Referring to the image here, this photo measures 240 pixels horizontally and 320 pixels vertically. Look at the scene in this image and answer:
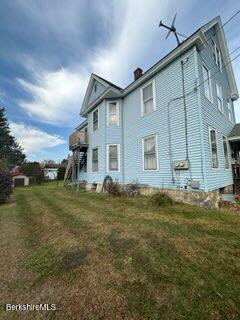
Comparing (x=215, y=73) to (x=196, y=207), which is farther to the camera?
(x=215, y=73)

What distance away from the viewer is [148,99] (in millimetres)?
10703

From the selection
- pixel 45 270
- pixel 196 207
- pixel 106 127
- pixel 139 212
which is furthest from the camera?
pixel 106 127

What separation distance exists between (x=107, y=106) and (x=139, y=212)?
894cm

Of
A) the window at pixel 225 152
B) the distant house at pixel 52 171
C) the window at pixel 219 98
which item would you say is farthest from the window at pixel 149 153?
the distant house at pixel 52 171

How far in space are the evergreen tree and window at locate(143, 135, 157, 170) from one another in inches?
1692

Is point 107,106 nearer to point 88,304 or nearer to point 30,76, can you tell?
point 30,76

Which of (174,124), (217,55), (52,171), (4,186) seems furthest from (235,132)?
(52,171)

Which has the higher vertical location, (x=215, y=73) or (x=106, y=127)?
(x=215, y=73)

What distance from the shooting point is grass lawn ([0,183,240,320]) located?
229cm

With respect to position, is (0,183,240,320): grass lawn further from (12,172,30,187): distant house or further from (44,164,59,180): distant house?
(44,164,59,180): distant house

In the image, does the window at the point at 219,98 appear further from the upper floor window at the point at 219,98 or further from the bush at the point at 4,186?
the bush at the point at 4,186

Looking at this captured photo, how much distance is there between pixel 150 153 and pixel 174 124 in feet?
7.18

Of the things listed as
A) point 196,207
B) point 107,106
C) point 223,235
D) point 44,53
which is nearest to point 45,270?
point 223,235

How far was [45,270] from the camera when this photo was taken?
3.26 metres
